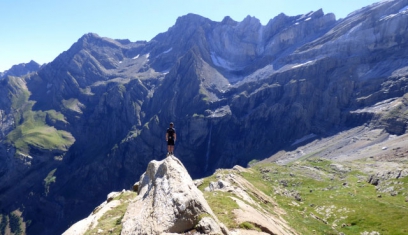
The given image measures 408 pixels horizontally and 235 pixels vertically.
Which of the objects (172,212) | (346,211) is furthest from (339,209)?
(172,212)

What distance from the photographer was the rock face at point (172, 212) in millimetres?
19547

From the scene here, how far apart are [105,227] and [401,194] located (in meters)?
59.1

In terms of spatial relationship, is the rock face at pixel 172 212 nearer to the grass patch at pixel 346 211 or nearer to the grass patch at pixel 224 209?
the grass patch at pixel 224 209

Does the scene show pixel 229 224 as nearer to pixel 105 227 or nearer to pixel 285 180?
pixel 105 227

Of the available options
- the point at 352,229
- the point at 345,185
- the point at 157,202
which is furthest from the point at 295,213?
the point at 345,185

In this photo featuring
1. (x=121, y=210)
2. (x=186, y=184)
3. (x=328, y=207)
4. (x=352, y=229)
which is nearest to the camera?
(x=186, y=184)

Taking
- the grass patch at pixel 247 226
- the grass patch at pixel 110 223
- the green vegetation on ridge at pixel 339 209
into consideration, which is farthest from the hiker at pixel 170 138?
the grass patch at pixel 247 226

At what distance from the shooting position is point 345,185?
3172 inches

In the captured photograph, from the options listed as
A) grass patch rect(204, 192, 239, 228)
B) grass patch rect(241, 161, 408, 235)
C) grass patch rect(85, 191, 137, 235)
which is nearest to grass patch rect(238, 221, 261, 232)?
grass patch rect(204, 192, 239, 228)

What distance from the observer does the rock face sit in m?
19.5

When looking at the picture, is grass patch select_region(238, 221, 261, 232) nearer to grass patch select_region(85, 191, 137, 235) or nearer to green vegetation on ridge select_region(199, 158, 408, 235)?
green vegetation on ridge select_region(199, 158, 408, 235)

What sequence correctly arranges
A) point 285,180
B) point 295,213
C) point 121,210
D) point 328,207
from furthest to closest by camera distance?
1. point 285,180
2. point 328,207
3. point 295,213
4. point 121,210

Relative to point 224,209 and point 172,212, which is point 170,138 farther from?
point 172,212

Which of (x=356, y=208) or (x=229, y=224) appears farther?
(x=356, y=208)
